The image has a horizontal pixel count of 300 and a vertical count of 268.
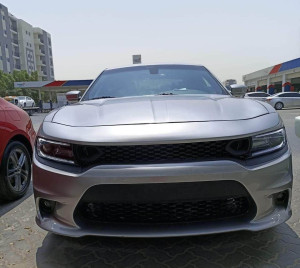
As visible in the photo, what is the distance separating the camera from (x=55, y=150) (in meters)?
2.07

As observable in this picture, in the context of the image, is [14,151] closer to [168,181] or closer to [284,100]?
[168,181]

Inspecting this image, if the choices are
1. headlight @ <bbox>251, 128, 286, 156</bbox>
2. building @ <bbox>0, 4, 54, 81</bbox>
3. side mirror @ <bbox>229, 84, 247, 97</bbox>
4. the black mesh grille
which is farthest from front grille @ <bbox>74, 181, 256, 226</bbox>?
building @ <bbox>0, 4, 54, 81</bbox>

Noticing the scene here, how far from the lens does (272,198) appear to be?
6.58 feet

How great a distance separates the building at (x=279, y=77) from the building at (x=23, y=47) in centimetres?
5283

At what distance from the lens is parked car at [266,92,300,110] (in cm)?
2278

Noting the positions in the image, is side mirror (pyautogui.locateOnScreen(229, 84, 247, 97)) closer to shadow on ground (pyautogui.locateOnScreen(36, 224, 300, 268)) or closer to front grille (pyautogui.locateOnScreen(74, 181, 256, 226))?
shadow on ground (pyautogui.locateOnScreen(36, 224, 300, 268))

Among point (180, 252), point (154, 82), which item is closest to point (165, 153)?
point (180, 252)

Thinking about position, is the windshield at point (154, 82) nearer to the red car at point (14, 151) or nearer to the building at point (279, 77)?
the red car at point (14, 151)

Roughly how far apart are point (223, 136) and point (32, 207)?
8.13 feet

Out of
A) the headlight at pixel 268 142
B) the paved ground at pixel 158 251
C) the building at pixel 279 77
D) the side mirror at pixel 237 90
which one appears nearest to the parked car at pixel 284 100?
the building at pixel 279 77

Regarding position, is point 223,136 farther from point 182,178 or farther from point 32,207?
point 32,207

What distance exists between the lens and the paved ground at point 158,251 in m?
2.21

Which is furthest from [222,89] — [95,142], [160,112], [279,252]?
[95,142]

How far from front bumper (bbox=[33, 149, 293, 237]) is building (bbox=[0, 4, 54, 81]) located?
73932mm
